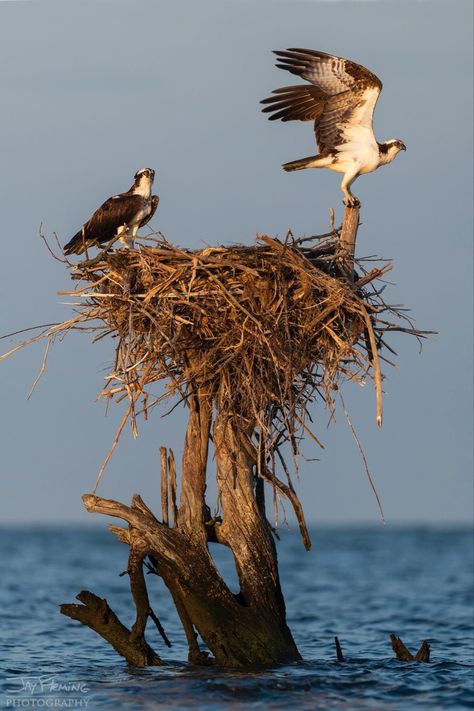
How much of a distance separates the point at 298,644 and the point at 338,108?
8.26m

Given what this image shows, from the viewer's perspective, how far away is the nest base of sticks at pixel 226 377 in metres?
11.8

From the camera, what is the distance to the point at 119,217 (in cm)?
1372

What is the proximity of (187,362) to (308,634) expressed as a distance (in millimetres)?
9581

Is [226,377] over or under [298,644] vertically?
over

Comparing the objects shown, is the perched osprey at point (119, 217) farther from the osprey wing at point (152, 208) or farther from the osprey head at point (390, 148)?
the osprey head at point (390, 148)

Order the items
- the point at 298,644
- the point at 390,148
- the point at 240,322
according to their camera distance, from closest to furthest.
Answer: the point at 240,322
the point at 390,148
the point at 298,644

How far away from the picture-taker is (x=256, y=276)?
11859mm

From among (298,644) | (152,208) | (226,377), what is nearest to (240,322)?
(226,377)

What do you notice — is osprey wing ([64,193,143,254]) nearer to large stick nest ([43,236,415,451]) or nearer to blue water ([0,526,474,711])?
large stick nest ([43,236,415,451])

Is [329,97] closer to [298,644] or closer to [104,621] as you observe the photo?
[104,621]

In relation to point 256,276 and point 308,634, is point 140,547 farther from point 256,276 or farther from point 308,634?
point 308,634

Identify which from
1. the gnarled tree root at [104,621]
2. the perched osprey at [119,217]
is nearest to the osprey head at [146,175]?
the perched osprey at [119,217]

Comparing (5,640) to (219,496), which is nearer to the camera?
(219,496)

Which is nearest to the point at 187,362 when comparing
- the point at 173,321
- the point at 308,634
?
the point at 173,321
